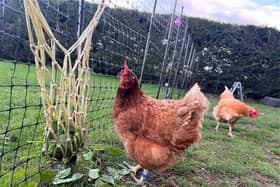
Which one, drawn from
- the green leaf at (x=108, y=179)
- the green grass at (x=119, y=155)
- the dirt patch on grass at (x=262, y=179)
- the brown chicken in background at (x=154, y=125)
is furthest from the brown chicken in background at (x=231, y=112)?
the green leaf at (x=108, y=179)

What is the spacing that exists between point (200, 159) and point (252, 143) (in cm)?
168

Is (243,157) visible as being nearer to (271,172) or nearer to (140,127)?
(271,172)

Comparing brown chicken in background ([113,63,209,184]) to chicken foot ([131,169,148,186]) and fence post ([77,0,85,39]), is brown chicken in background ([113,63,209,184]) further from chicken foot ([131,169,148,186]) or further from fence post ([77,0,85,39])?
fence post ([77,0,85,39])

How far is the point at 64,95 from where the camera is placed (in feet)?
5.96

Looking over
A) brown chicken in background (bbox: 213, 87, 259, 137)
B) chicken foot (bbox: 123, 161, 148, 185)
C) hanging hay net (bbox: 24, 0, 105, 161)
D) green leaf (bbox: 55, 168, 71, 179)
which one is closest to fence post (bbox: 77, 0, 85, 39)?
hanging hay net (bbox: 24, 0, 105, 161)

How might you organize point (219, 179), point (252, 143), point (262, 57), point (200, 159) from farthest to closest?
point (262, 57) < point (252, 143) < point (200, 159) < point (219, 179)

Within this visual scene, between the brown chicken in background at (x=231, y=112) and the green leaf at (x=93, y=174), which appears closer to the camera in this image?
the green leaf at (x=93, y=174)

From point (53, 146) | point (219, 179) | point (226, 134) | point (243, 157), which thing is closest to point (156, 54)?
point (226, 134)

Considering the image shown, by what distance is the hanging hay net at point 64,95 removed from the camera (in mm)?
1668

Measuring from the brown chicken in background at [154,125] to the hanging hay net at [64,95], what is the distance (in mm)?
382

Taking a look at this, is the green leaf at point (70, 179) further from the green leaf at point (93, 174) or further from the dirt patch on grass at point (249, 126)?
the dirt patch on grass at point (249, 126)

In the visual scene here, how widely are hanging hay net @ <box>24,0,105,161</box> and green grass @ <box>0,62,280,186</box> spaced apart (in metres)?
0.11

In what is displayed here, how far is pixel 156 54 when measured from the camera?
700 cm

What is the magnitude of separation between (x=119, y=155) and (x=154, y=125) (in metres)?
0.60
